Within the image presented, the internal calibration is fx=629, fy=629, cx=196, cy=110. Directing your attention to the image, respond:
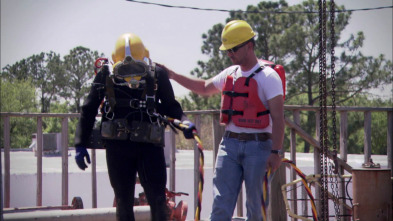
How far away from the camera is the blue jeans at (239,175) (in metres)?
4.74

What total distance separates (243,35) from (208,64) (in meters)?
36.0

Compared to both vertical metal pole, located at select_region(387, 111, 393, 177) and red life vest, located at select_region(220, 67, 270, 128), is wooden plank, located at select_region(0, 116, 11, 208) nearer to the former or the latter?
red life vest, located at select_region(220, 67, 270, 128)

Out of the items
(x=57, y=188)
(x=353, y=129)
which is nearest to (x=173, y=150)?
(x=57, y=188)

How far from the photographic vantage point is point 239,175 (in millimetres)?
4852

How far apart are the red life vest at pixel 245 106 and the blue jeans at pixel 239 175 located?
15 cm

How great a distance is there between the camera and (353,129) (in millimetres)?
35156

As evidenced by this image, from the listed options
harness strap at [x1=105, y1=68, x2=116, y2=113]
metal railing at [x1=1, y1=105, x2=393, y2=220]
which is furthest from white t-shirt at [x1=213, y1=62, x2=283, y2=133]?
→ metal railing at [x1=1, y1=105, x2=393, y2=220]

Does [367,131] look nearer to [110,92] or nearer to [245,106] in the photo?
[245,106]

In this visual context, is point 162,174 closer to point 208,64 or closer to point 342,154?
point 342,154

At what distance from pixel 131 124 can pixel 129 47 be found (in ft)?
2.06

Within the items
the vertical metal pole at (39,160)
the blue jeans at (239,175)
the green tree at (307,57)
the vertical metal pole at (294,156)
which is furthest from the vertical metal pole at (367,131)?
the green tree at (307,57)

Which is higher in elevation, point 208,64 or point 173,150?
point 208,64

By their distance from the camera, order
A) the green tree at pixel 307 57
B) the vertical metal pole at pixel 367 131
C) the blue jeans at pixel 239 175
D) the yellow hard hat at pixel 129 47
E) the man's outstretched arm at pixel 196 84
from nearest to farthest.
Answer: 1. the blue jeans at pixel 239 175
2. the yellow hard hat at pixel 129 47
3. the man's outstretched arm at pixel 196 84
4. the vertical metal pole at pixel 367 131
5. the green tree at pixel 307 57

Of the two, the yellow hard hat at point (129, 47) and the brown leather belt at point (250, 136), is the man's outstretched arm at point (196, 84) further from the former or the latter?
the brown leather belt at point (250, 136)
